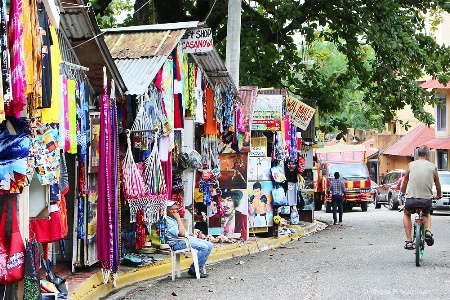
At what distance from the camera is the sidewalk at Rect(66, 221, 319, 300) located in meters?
10.8

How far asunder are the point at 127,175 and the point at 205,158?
5.53m

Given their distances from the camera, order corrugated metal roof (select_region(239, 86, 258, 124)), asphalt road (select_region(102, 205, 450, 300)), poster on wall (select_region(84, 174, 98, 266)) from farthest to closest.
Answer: corrugated metal roof (select_region(239, 86, 258, 124)) → poster on wall (select_region(84, 174, 98, 266)) → asphalt road (select_region(102, 205, 450, 300))

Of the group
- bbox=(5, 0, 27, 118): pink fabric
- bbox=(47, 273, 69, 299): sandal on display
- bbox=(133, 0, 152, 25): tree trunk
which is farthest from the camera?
bbox=(133, 0, 152, 25): tree trunk

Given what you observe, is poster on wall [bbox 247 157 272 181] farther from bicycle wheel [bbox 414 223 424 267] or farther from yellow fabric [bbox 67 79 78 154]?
yellow fabric [bbox 67 79 78 154]

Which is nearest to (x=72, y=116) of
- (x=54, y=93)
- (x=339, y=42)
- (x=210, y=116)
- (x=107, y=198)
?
(x=107, y=198)

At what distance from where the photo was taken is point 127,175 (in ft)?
40.1

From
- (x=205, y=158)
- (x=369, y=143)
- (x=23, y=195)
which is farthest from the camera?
(x=369, y=143)

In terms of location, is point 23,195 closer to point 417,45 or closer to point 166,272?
point 166,272

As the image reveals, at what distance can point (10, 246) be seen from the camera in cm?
821

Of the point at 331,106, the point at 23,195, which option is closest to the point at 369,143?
the point at 331,106

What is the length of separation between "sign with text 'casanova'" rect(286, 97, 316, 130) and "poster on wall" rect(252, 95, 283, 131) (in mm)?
2320

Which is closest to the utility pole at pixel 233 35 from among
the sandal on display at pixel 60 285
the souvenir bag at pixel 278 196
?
the souvenir bag at pixel 278 196

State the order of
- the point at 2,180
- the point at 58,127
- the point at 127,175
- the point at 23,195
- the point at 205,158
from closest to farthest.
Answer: the point at 2,180, the point at 23,195, the point at 58,127, the point at 127,175, the point at 205,158

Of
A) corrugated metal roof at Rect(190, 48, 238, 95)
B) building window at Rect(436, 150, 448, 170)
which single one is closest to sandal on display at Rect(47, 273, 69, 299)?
corrugated metal roof at Rect(190, 48, 238, 95)
